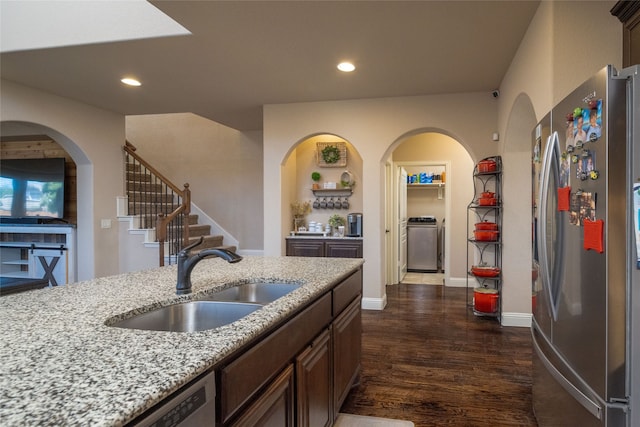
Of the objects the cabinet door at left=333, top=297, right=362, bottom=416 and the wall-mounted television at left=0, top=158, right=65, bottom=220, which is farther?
the wall-mounted television at left=0, top=158, right=65, bottom=220

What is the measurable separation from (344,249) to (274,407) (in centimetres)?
389

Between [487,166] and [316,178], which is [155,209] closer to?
[316,178]

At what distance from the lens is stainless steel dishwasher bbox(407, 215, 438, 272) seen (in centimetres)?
787

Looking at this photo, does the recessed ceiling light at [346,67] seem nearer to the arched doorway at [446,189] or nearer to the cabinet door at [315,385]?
the arched doorway at [446,189]

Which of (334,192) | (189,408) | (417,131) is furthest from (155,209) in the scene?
(189,408)

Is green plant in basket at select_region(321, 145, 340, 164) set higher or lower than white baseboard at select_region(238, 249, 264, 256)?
higher

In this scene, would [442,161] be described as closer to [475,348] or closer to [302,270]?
[475,348]

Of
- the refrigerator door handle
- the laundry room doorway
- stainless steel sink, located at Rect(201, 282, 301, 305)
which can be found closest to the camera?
the refrigerator door handle

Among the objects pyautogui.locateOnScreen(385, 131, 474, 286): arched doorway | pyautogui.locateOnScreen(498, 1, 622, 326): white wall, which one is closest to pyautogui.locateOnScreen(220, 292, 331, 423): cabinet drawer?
pyautogui.locateOnScreen(498, 1, 622, 326): white wall

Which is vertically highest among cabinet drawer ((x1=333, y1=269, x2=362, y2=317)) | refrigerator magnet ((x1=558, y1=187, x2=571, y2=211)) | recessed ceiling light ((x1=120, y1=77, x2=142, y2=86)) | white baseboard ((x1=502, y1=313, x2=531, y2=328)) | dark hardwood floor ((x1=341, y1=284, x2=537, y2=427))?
recessed ceiling light ((x1=120, y1=77, x2=142, y2=86))

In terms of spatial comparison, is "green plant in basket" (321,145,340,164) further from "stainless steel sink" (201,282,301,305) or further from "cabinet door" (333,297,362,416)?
"stainless steel sink" (201,282,301,305)

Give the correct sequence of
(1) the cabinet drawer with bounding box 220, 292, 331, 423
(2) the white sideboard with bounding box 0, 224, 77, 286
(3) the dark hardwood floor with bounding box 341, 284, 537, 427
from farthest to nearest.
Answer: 1. (2) the white sideboard with bounding box 0, 224, 77, 286
2. (3) the dark hardwood floor with bounding box 341, 284, 537, 427
3. (1) the cabinet drawer with bounding box 220, 292, 331, 423

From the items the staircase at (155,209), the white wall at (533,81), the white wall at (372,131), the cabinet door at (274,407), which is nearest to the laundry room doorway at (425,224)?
the white wall at (372,131)

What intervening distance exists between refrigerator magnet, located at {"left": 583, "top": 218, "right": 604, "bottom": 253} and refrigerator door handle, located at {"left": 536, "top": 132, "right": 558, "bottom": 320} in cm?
43
